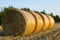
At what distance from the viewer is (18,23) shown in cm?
1020

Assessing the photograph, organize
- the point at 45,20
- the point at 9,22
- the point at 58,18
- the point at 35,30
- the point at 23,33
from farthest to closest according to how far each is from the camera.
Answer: the point at 58,18
the point at 45,20
the point at 35,30
the point at 9,22
the point at 23,33

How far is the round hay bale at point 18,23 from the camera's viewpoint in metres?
9.83

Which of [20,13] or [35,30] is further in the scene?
[35,30]

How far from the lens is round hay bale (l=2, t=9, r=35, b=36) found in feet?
32.2

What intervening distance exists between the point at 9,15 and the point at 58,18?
84.4 ft

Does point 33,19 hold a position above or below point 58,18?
above

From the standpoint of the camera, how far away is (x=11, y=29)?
1028 cm

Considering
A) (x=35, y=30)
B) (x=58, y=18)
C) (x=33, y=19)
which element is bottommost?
(x=58, y=18)

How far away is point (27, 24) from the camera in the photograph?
32.1ft

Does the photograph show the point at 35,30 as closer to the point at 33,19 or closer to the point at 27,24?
the point at 33,19

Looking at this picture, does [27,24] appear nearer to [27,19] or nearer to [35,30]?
[27,19]

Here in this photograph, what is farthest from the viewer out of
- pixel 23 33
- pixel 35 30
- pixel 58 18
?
pixel 58 18

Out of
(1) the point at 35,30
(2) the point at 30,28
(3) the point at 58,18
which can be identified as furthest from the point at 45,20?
(3) the point at 58,18

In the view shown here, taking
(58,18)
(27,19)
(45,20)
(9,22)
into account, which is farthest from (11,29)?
(58,18)
